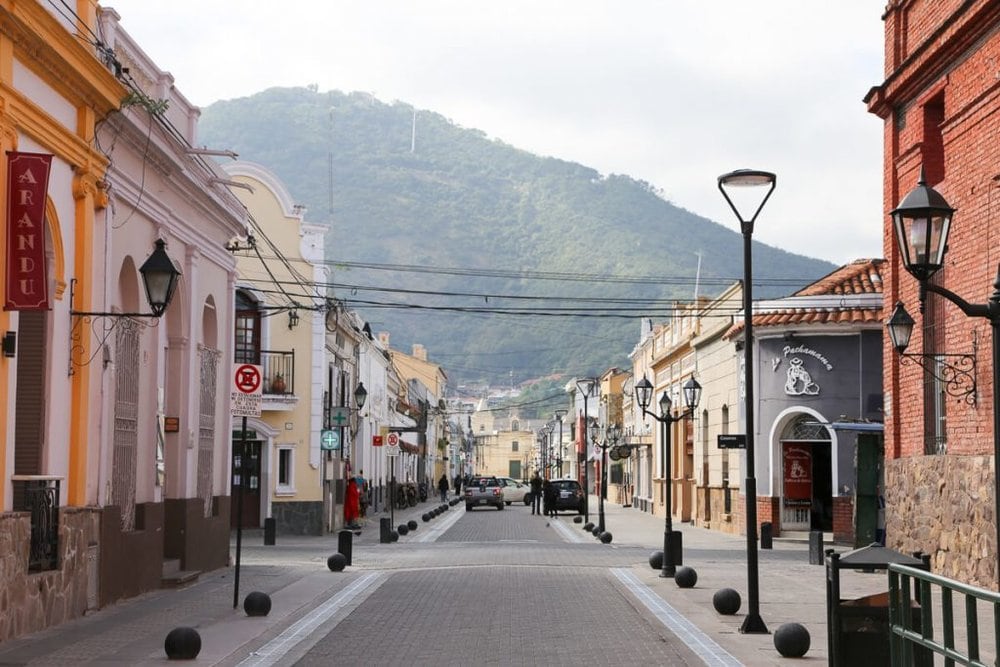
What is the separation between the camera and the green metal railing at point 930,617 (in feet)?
21.2

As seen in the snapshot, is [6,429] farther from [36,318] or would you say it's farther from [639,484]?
[639,484]

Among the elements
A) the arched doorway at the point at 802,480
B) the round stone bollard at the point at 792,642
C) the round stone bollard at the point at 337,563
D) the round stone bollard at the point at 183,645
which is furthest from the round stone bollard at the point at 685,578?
the arched doorway at the point at 802,480

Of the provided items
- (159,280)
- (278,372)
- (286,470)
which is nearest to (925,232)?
(159,280)

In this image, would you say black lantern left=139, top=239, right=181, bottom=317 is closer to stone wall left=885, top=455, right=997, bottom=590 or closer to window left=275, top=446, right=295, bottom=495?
stone wall left=885, top=455, right=997, bottom=590

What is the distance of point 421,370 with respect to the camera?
11319 cm

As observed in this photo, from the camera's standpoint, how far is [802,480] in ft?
119

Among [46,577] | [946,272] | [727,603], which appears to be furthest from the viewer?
[946,272]

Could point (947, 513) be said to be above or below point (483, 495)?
above

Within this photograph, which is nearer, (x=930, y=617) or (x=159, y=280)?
(x=930, y=617)

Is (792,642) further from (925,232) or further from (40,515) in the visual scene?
(40,515)

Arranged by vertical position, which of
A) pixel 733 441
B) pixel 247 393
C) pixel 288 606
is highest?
pixel 247 393

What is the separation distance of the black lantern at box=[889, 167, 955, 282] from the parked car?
57.3m

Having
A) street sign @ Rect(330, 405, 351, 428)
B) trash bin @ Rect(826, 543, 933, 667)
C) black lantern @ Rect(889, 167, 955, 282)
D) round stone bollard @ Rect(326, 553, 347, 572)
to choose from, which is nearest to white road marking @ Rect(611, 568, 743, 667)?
trash bin @ Rect(826, 543, 933, 667)

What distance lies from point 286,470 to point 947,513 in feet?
72.7
